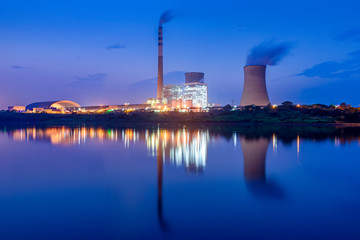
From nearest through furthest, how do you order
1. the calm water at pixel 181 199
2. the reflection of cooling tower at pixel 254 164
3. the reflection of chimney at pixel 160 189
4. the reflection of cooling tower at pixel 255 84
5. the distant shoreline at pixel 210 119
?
the calm water at pixel 181 199
the reflection of chimney at pixel 160 189
the reflection of cooling tower at pixel 254 164
the distant shoreline at pixel 210 119
the reflection of cooling tower at pixel 255 84

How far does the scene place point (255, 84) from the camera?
84.5ft

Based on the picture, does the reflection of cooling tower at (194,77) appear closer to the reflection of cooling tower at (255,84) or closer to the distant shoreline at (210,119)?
the distant shoreline at (210,119)

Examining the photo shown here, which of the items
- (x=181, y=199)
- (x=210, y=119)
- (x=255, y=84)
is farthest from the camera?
(x=210, y=119)

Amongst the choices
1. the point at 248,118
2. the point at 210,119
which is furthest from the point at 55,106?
the point at 248,118

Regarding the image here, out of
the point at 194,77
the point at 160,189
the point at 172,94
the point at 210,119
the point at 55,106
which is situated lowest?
the point at 160,189

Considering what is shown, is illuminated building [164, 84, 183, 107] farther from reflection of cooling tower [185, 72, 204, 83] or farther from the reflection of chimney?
the reflection of chimney

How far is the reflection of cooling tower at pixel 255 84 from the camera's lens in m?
25.4

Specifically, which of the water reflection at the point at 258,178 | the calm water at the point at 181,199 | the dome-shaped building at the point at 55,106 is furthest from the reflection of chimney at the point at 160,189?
the dome-shaped building at the point at 55,106

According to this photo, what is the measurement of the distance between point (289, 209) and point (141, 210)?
197cm

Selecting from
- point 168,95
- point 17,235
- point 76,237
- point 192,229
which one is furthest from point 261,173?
point 168,95

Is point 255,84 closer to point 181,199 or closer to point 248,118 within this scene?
point 248,118

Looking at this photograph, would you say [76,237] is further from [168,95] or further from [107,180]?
[168,95]

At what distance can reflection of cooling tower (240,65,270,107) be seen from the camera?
1001 inches

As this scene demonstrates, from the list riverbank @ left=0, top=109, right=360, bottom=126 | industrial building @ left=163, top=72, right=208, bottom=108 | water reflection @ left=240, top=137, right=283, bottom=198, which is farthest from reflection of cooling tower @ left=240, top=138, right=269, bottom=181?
industrial building @ left=163, top=72, right=208, bottom=108
